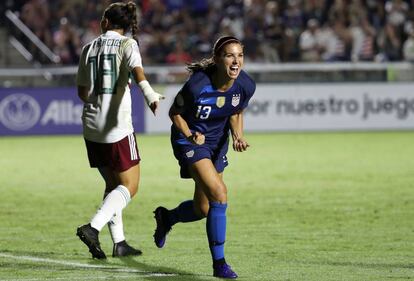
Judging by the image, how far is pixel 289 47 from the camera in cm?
2678

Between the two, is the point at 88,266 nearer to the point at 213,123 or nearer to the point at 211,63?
the point at 213,123

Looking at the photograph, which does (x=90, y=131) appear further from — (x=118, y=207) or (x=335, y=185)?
(x=335, y=185)

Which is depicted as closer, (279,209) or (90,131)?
(90,131)

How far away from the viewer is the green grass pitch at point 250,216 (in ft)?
27.8

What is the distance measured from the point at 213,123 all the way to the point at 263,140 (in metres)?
15.2

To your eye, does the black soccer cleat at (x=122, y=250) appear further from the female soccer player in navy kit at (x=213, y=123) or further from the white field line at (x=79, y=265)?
the female soccer player in navy kit at (x=213, y=123)

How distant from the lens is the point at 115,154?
898 cm

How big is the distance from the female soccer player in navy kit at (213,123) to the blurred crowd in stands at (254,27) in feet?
A: 58.1

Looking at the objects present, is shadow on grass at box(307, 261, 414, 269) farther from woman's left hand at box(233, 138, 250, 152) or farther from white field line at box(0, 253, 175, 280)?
white field line at box(0, 253, 175, 280)

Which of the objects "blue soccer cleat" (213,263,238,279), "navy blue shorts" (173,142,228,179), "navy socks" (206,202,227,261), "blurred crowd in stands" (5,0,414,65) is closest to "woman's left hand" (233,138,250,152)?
"navy blue shorts" (173,142,228,179)

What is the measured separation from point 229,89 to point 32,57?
20.0 meters

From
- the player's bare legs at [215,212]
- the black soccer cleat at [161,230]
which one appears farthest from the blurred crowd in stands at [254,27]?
the player's bare legs at [215,212]

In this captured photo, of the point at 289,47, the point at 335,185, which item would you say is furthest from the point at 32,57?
the point at 335,185

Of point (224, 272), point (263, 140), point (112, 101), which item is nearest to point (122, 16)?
point (112, 101)
